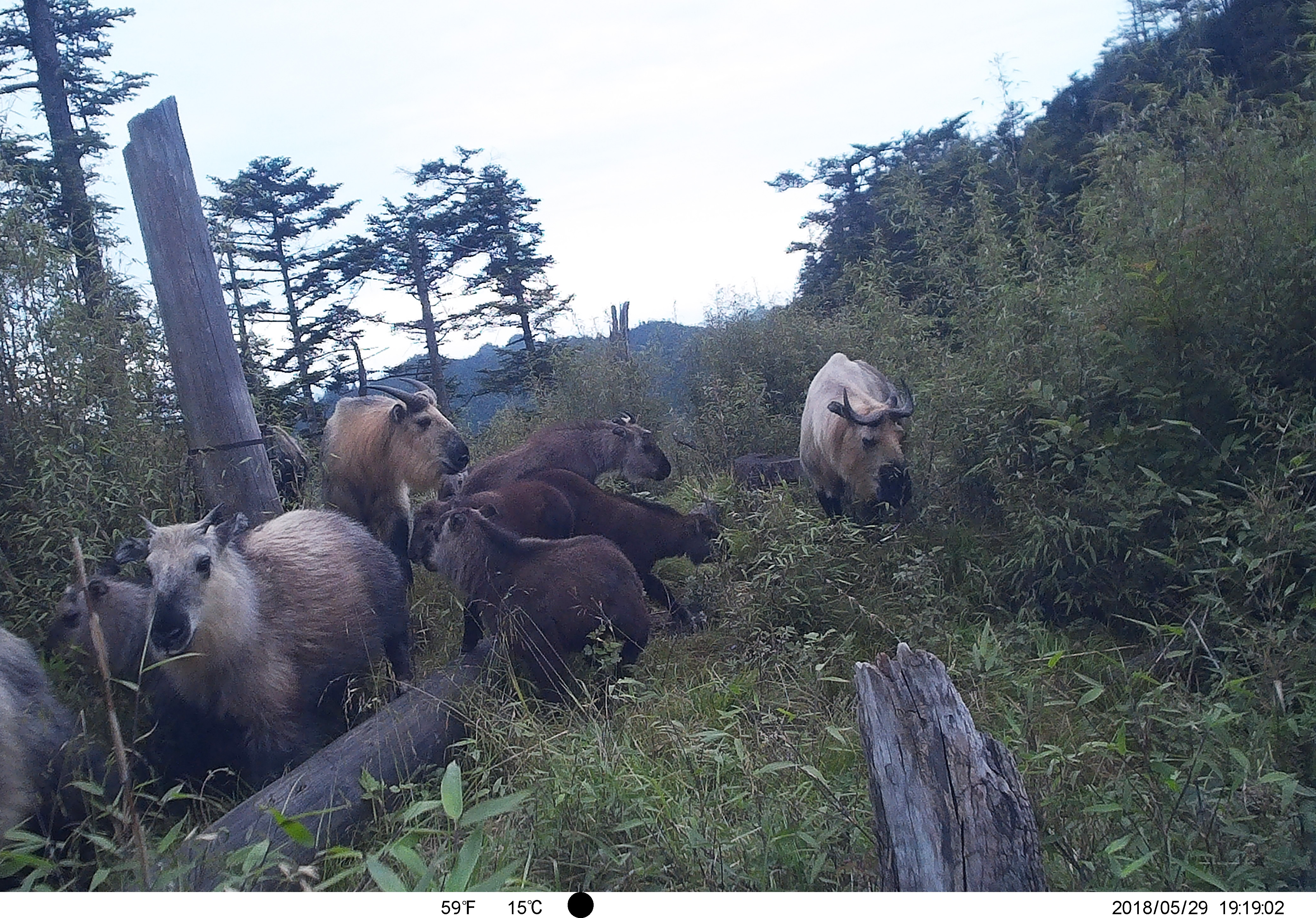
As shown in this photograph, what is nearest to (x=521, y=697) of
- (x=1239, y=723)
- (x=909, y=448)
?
(x=1239, y=723)

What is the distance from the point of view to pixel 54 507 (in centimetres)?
346

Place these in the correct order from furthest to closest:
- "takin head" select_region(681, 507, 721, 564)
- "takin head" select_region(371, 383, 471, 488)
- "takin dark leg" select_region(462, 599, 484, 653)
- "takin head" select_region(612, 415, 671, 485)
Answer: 1. "takin head" select_region(612, 415, 671, 485)
2. "takin head" select_region(371, 383, 471, 488)
3. "takin head" select_region(681, 507, 721, 564)
4. "takin dark leg" select_region(462, 599, 484, 653)

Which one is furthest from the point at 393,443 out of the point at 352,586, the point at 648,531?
the point at 648,531

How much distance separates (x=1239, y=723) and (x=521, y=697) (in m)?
2.78

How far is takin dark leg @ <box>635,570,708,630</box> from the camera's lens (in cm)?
509

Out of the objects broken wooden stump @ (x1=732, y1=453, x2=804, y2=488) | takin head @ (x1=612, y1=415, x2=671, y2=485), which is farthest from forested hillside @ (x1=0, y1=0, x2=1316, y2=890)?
broken wooden stump @ (x1=732, y1=453, x2=804, y2=488)

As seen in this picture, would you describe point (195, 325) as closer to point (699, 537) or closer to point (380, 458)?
point (380, 458)

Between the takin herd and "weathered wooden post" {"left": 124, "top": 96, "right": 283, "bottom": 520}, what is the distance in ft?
1.27

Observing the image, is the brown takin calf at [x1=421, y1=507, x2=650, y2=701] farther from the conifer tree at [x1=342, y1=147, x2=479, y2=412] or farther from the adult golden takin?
the adult golden takin

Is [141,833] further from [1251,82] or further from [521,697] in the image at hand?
[1251,82]

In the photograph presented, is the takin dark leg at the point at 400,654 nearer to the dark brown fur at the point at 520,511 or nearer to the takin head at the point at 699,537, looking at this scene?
the dark brown fur at the point at 520,511

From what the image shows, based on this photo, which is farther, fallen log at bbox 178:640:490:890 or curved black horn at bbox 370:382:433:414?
curved black horn at bbox 370:382:433:414

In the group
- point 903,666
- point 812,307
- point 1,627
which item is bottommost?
point 903,666
